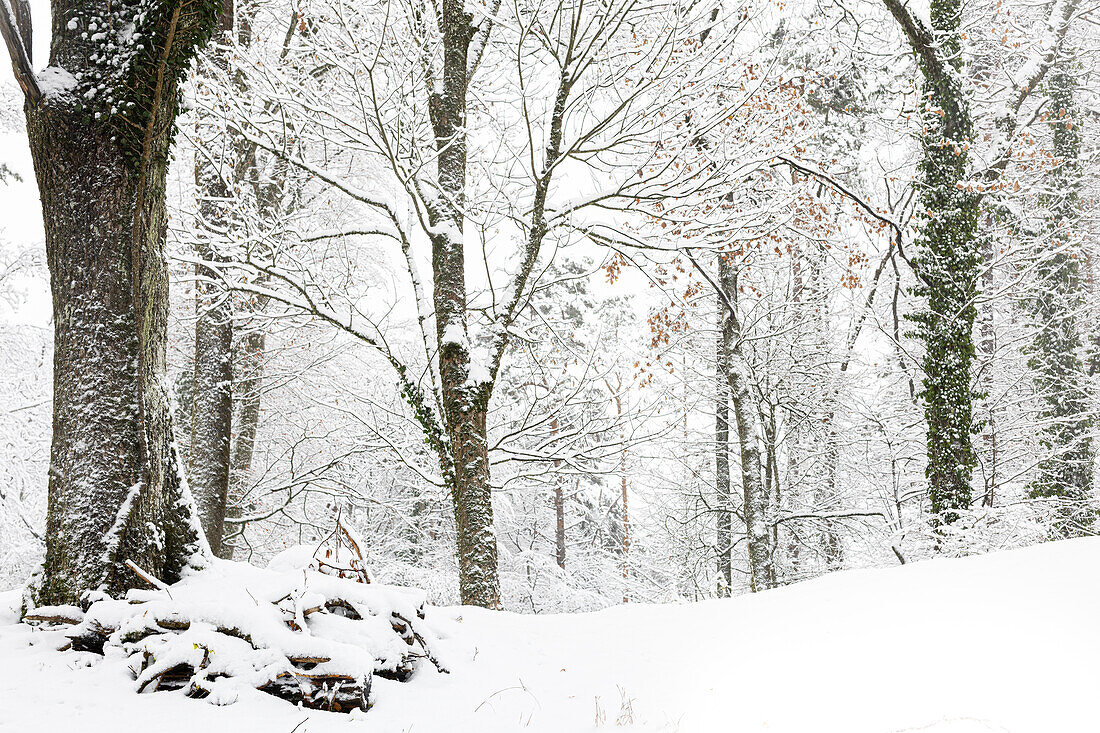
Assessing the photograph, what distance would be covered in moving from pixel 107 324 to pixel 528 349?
4643 millimetres

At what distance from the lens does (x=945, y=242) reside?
317 inches

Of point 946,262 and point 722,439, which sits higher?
point 946,262

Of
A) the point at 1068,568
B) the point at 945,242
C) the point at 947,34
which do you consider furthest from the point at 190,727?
the point at 947,34

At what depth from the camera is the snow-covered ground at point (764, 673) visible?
205cm

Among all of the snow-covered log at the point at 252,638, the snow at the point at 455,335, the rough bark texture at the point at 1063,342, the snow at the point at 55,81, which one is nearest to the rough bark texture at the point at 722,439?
the rough bark texture at the point at 1063,342

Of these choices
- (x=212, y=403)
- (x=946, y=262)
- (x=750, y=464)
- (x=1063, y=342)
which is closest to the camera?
(x=212, y=403)

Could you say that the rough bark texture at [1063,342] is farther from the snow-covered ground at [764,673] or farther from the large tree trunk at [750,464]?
the snow-covered ground at [764,673]

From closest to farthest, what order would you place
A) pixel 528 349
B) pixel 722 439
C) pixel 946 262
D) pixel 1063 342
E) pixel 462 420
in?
pixel 462 420 < pixel 528 349 < pixel 946 262 < pixel 1063 342 < pixel 722 439

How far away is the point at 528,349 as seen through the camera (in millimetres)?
7410

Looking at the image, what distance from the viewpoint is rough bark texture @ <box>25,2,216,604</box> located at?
9.99 ft

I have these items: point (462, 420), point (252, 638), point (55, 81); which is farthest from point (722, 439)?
point (55, 81)

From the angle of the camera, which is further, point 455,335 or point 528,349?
point 528,349

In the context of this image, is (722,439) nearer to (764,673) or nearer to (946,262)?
(946,262)

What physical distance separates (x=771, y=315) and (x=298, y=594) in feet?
32.3
